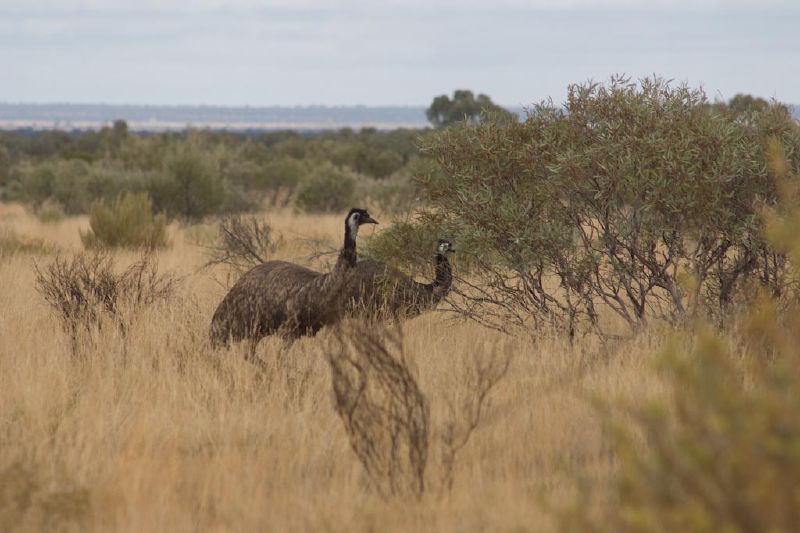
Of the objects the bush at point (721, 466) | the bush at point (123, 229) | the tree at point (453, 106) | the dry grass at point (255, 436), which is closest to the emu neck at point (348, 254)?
the dry grass at point (255, 436)

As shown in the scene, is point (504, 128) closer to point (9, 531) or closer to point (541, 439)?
point (541, 439)

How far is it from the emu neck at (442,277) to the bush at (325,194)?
726 inches

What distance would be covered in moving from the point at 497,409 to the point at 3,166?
1674 inches

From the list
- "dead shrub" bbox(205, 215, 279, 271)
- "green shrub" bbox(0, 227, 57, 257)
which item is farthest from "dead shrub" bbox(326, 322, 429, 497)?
"green shrub" bbox(0, 227, 57, 257)

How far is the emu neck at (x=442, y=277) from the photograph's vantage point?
9445 millimetres

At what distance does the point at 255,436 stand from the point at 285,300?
2101 millimetres

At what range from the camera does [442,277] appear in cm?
948

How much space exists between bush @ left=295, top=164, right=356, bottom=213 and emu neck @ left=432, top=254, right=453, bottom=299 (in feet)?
60.5

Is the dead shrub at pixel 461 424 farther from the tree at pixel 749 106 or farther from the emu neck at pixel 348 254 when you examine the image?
the tree at pixel 749 106

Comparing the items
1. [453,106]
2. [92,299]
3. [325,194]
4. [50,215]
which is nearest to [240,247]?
[92,299]

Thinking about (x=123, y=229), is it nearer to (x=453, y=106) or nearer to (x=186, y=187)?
(x=186, y=187)

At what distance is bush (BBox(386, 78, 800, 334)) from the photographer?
8016 mm

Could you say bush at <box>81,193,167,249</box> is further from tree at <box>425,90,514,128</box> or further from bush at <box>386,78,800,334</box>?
tree at <box>425,90,514,128</box>

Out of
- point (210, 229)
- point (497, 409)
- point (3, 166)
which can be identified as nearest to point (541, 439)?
point (497, 409)
